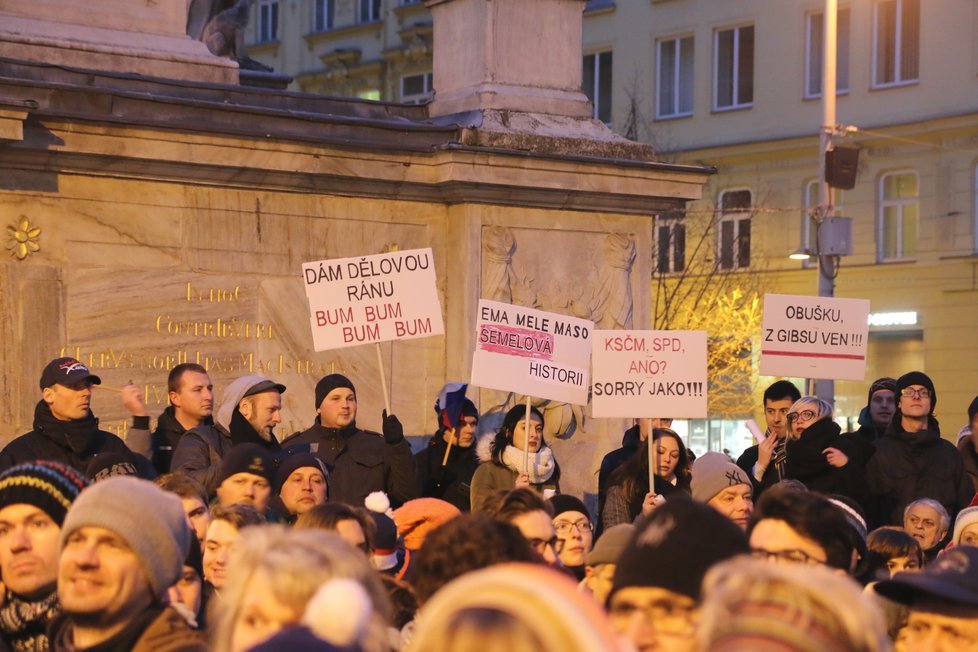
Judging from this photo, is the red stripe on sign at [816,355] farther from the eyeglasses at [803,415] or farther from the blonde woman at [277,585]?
the blonde woman at [277,585]

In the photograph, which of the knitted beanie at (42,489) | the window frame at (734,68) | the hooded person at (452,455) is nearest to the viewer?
the knitted beanie at (42,489)

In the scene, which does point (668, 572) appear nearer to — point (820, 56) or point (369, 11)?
point (820, 56)

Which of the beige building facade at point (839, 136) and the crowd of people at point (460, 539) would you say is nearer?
the crowd of people at point (460, 539)

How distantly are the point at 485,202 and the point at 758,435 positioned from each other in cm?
253

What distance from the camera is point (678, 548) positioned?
4.50 meters

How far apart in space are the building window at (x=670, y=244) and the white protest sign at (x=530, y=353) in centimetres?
2356

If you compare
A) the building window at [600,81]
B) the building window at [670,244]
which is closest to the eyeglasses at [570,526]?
the building window at [670,244]

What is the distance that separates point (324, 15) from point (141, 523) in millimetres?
45397

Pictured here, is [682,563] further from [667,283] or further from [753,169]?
[753,169]

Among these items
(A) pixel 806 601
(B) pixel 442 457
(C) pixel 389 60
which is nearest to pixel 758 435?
(B) pixel 442 457

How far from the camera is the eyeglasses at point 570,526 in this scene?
325 inches

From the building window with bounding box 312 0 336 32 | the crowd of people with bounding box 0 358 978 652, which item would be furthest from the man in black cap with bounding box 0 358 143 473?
the building window with bounding box 312 0 336 32

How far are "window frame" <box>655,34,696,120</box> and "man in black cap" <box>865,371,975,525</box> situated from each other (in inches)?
1192

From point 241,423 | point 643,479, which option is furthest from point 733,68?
point 241,423
